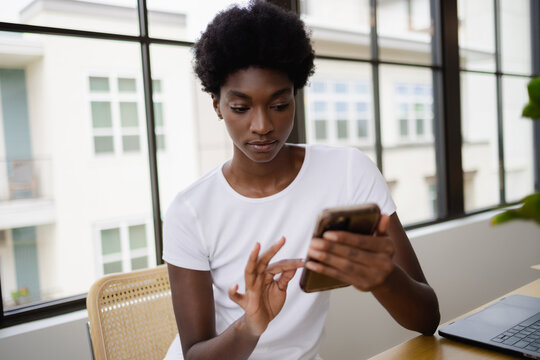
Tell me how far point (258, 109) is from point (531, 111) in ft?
2.12

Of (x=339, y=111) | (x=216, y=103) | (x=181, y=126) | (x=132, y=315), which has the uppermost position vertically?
(x=339, y=111)

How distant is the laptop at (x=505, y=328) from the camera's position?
0.82m

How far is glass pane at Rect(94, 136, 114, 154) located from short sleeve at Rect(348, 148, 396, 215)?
6.22 meters

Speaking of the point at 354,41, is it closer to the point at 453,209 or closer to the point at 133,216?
the point at 133,216

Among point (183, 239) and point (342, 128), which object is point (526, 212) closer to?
point (183, 239)

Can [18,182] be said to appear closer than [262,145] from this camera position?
No

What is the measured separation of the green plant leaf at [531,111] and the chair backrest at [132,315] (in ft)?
3.43

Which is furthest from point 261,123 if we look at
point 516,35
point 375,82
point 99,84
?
point 99,84

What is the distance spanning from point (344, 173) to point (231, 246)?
0.34 metres

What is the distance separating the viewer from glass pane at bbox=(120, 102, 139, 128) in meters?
5.44

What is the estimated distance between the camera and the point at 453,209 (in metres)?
3.13

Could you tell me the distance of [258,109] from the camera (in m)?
0.97

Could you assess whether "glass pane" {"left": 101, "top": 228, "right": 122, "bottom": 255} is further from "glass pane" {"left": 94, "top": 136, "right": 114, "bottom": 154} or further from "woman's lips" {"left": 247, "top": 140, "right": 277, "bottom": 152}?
"woman's lips" {"left": 247, "top": 140, "right": 277, "bottom": 152}

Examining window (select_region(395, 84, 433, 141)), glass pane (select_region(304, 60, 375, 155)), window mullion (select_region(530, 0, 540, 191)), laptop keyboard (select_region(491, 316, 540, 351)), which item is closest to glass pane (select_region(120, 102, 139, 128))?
window mullion (select_region(530, 0, 540, 191))
